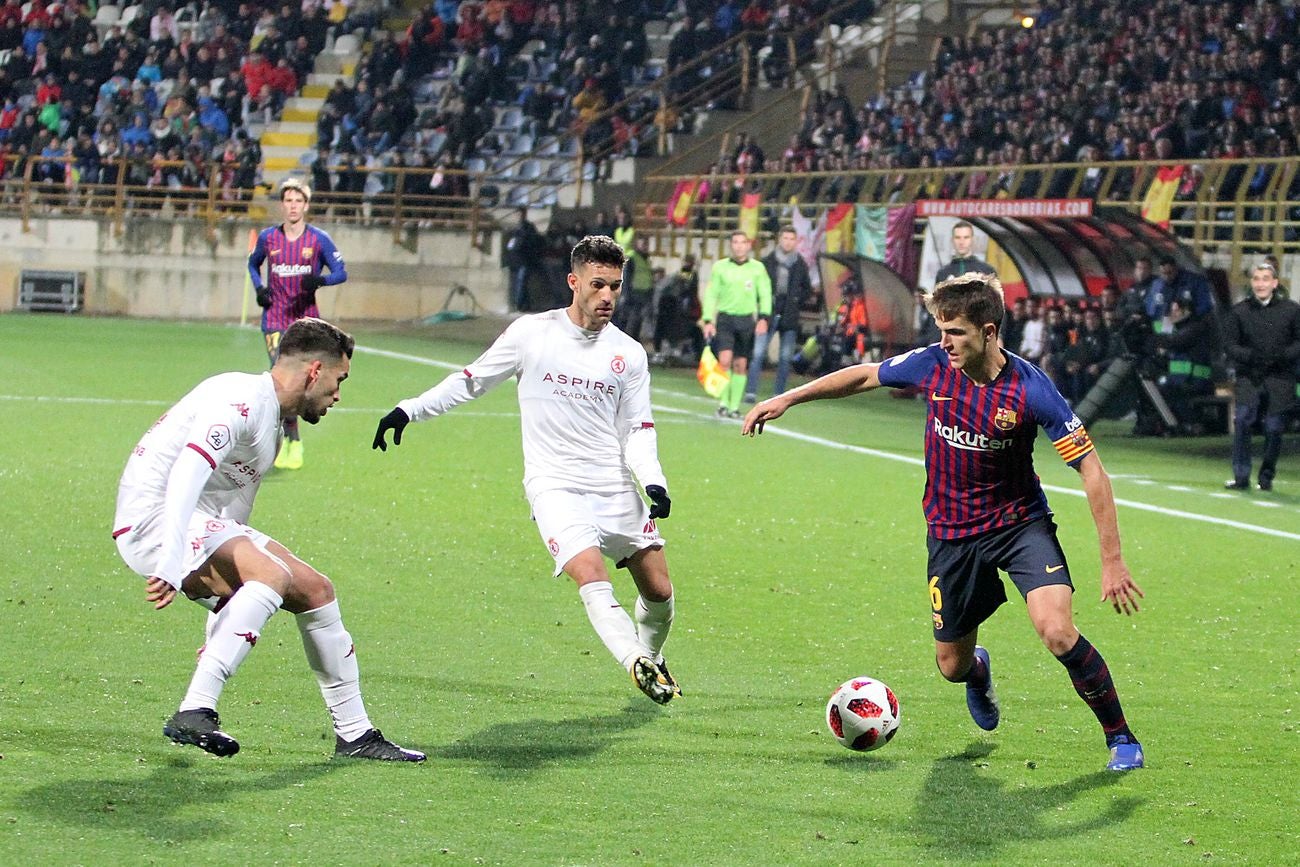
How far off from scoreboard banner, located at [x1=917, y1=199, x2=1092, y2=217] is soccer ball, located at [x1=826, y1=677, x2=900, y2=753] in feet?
48.5

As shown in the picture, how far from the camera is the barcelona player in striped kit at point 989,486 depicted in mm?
6285

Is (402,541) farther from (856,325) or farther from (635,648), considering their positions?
(856,325)

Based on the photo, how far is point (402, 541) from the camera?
37.2ft

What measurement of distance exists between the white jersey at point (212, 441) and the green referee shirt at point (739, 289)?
14.0 m

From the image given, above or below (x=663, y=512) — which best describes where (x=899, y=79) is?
above

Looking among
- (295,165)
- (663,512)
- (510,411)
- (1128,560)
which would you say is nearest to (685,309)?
A: (510,411)

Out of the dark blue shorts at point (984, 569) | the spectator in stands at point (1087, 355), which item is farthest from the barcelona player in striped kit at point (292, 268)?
the spectator in stands at point (1087, 355)

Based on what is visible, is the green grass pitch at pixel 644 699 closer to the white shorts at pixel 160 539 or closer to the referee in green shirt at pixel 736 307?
the white shorts at pixel 160 539

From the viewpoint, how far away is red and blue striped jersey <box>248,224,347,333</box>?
14.5 m

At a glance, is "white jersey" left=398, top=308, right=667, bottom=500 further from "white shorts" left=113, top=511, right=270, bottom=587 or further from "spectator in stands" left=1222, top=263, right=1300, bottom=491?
"spectator in stands" left=1222, top=263, right=1300, bottom=491

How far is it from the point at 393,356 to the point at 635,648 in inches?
853

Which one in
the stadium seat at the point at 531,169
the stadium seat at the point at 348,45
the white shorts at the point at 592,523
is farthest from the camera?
the stadium seat at the point at 348,45

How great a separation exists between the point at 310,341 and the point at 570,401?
1.53 meters

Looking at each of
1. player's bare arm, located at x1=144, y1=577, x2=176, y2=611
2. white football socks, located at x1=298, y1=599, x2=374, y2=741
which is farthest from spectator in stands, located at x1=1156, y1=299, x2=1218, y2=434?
player's bare arm, located at x1=144, y1=577, x2=176, y2=611
